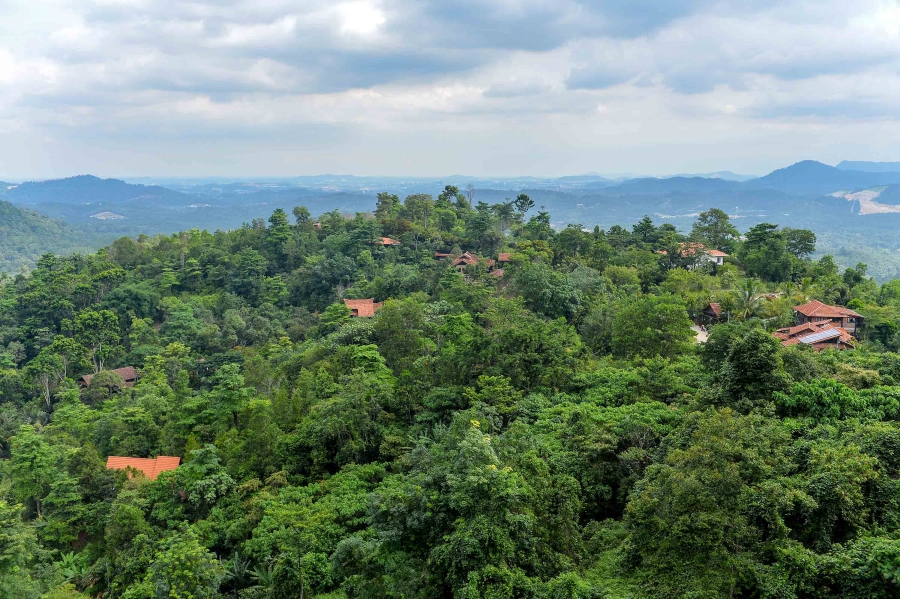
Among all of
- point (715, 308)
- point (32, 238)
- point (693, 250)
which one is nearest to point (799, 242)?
point (693, 250)

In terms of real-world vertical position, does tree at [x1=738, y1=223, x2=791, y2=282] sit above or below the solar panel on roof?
above

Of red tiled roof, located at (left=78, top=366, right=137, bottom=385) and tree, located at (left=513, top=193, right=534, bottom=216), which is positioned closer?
red tiled roof, located at (left=78, top=366, right=137, bottom=385)

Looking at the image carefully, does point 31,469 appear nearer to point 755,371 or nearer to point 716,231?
point 755,371

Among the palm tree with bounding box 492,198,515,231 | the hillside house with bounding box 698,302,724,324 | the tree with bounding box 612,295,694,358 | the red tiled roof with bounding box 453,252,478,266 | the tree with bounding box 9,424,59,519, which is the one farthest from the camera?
the palm tree with bounding box 492,198,515,231

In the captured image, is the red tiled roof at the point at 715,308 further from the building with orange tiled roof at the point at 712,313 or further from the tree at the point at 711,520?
the tree at the point at 711,520

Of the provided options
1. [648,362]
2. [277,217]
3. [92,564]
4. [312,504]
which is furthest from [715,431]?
[277,217]

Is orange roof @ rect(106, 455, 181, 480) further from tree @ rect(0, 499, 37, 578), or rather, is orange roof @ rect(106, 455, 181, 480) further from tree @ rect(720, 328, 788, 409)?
tree @ rect(720, 328, 788, 409)

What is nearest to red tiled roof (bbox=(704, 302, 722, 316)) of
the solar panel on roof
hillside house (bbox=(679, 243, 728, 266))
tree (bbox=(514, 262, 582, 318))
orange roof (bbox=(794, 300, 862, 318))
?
orange roof (bbox=(794, 300, 862, 318))
